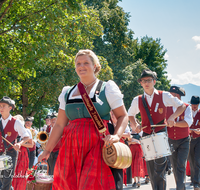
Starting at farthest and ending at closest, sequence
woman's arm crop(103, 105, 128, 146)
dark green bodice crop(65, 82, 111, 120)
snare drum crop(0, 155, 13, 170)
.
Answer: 1. snare drum crop(0, 155, 13, 170)
2. dark green bodice crop(65, 82, 111, 120)
3. woman's arm crop(103, 105, 128, 146)

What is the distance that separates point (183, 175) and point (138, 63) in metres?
22.7

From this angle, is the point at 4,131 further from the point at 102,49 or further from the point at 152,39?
the point at 152,39

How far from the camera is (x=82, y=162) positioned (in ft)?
9.75

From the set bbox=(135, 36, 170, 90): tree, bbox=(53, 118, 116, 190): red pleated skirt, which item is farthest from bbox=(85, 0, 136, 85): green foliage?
bbox=(53, 118, 116, 190): red pleated skirt

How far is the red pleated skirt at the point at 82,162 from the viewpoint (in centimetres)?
286

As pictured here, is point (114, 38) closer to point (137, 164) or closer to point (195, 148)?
point (137, 164)

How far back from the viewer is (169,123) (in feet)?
17.2

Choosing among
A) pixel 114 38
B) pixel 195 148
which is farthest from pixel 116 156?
pixel 114 38

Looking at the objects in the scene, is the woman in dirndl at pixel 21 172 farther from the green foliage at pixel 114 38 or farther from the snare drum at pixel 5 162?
the green foliage at pixel 114 38

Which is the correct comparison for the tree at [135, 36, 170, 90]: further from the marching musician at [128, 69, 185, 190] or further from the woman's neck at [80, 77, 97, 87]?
the woman's neck at [80, 77, 97, 87]

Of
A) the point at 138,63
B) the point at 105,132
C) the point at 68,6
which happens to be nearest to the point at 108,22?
the point at 138,63

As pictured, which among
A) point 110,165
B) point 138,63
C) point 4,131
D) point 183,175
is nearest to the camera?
point 110,165

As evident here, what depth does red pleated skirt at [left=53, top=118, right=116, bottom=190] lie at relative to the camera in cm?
286

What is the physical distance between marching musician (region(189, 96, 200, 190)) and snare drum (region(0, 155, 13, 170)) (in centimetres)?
459
